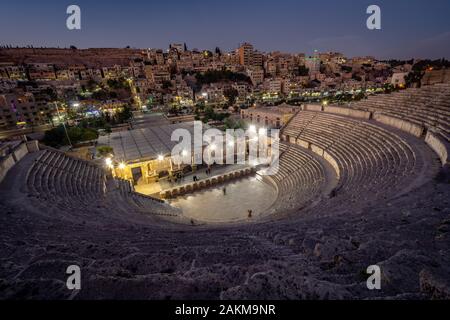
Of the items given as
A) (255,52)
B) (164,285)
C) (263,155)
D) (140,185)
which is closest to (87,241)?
(164,285)

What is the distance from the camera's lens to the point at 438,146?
10516mm

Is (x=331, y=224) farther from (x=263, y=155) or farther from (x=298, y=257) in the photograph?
(x=263, y=155)

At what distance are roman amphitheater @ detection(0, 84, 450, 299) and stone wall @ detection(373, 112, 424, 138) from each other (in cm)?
13

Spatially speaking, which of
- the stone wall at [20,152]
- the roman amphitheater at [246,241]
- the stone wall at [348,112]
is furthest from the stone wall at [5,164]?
the stone wall at [348,112]

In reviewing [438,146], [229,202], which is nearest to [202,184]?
[229,202]

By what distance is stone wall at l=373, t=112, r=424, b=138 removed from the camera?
521 inches

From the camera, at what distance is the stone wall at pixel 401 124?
521 inches

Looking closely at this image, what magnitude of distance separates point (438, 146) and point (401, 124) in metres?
5.14

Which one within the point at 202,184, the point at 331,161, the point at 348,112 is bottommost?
the point at 202,184

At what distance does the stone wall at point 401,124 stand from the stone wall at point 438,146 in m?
1.30

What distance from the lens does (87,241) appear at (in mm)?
5344

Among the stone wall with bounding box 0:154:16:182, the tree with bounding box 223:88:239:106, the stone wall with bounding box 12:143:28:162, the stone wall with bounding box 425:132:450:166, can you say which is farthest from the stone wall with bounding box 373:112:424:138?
the tree with bounding box 223:88:239:106

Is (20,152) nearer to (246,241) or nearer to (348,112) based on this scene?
(246,241)
